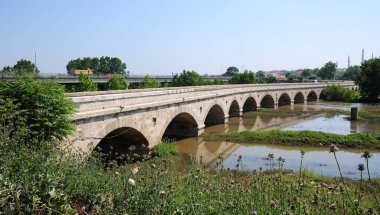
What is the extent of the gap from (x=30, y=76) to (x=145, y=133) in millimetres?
7318

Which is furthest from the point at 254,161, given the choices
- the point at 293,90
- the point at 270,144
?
the point at 293,90

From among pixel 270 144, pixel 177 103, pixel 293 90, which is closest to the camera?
pixel 177 103

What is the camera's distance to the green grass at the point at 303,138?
2195 cm

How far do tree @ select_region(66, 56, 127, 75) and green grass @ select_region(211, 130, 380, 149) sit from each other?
6944 cm

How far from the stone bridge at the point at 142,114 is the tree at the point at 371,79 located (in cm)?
2985

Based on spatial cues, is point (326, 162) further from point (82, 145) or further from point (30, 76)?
point (30, 76)

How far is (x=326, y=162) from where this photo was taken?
18219 millimetres

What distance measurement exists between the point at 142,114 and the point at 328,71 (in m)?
133

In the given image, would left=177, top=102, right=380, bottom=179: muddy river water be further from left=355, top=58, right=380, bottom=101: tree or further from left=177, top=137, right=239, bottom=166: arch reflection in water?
left=355, top=58, right=380, bottom=101: tree

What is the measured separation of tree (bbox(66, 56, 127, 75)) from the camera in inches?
3570

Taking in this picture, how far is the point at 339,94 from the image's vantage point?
59.8 m

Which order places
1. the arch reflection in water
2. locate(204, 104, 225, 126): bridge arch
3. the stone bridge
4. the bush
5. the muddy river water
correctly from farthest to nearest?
the bush, locate(204, 104, 225, 126): bridge arch, the arch reflection in water, the muddy river water, the stone bridge

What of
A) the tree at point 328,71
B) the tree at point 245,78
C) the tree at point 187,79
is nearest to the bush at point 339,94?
the tree at point 245,78

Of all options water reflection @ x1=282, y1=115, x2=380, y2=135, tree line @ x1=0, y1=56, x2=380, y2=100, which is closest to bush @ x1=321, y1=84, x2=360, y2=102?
tree line @ x1=0, y1=56, x2=380, y2=100
